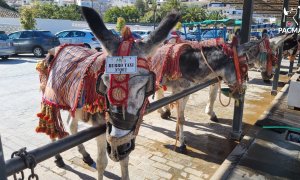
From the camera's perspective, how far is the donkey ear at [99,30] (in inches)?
93.0

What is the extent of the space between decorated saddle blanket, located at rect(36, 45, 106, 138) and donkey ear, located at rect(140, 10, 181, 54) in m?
0.61

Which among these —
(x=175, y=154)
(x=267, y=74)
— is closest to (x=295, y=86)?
(x=267, y=74)

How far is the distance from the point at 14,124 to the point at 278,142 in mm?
5097

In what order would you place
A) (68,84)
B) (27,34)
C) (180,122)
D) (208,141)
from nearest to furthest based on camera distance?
(68,84), (180,122), (208,141), (27,34)

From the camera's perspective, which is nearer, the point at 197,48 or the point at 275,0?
the point at 197,48

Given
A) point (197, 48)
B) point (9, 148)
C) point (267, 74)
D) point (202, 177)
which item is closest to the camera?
point (202, 177)

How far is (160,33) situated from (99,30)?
51cm

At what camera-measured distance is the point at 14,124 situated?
5.90 meters

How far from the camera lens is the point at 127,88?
87.7 inches

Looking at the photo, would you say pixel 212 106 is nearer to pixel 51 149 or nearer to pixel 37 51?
pixel 51 149

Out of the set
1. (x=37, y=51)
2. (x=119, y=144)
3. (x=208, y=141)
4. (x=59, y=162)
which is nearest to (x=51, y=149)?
(x=119, y=144)

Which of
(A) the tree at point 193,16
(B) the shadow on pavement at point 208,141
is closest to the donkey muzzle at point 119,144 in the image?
(B) the shadow on pavement at point 208,141

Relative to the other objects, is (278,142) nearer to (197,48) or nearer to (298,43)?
(197,48)

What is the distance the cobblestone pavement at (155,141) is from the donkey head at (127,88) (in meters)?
2.05
